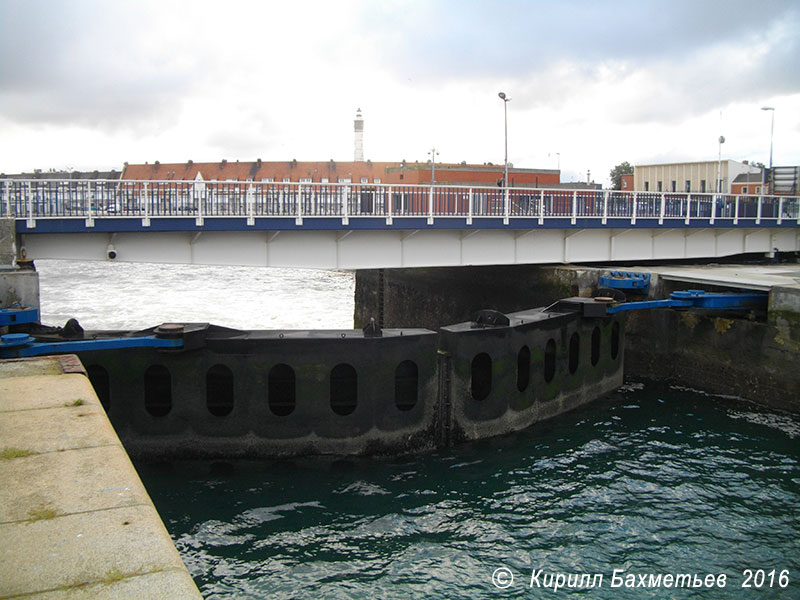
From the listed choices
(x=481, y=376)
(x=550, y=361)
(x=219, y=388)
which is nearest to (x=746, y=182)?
(x=550, y=361)

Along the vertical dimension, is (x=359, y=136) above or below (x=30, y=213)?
above

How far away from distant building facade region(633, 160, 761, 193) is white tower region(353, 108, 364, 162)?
119ft

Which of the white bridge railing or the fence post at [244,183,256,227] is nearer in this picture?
the white bridge railing

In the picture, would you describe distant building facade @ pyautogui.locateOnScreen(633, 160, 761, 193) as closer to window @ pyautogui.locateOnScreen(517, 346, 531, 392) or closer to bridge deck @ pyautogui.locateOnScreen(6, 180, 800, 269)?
bridge deck @ pyautogui.locateOnScreen(6, 180, 800, 269)

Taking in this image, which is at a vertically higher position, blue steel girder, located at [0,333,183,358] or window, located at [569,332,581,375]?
blue steel girder, located at [0,333,183,358]

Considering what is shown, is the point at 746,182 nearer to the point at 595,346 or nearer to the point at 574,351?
the point at 595,346

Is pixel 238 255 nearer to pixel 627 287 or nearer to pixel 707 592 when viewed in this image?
pixel 627 287

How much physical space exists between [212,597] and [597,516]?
7.23 m

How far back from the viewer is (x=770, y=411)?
778 inches

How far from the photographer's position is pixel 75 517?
5.20 m

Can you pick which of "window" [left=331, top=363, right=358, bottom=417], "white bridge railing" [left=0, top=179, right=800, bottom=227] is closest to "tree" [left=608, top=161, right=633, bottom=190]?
"white bridge railing" [left=0, top=179, right=800, bottom=227]

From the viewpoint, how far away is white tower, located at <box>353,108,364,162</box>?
87688 millimetres

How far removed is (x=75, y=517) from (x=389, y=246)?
17.9 metres

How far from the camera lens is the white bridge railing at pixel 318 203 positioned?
58.2ft
